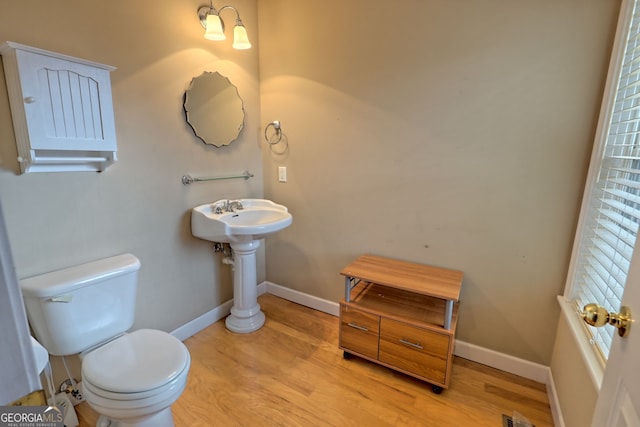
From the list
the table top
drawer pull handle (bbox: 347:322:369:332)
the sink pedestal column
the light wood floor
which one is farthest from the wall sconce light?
the light wood floor

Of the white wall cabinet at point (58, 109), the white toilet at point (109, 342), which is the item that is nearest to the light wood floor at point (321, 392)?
the white toilet at point (109, 342)

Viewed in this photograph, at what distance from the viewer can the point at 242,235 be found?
200cm

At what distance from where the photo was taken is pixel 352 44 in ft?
6.77

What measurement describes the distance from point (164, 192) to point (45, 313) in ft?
2.77

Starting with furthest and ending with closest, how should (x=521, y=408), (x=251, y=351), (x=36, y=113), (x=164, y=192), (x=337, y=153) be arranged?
1. (x=337, y=153)
2. (x=251, y=351)
3. (x=164, y=192)
4. (x=521, y=408)
5. (x=36, y=113)

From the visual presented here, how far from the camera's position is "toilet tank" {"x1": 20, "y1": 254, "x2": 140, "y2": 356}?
1.34m

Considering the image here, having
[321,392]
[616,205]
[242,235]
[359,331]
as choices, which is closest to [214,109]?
[242,235]

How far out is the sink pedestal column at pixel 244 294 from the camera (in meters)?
2.25

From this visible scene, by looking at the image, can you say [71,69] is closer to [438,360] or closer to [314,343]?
[314,343]

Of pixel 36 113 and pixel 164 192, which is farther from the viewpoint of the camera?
pixel 164 192

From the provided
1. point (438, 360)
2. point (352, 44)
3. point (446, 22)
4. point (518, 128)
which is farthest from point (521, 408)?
point (352, 44)

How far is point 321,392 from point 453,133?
166 cm

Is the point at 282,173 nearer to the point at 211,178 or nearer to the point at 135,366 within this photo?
the point at 211,178

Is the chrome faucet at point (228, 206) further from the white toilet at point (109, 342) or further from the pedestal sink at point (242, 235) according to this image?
the white toilet at point (109, 342)
